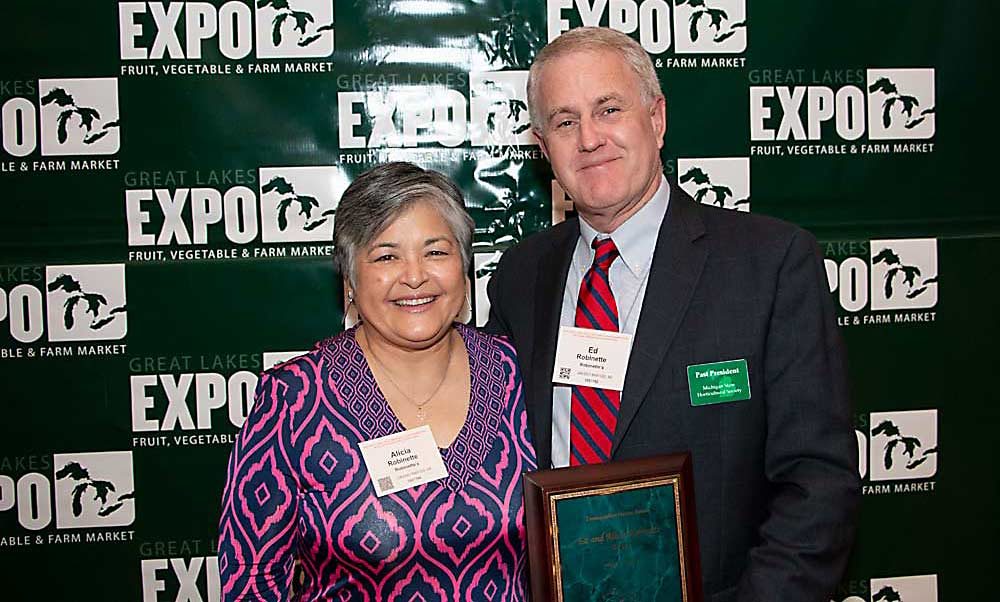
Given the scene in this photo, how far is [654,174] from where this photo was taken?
2080 millimetres

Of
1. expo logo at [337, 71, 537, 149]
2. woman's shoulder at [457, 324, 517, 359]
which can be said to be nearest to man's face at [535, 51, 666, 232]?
woman's shoulder at [457, 324, 517, 359]

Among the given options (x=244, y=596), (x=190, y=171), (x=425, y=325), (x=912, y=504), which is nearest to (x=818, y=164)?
(x=912, y=504)

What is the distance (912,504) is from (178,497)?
2674 millimetres

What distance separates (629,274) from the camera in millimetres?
2064

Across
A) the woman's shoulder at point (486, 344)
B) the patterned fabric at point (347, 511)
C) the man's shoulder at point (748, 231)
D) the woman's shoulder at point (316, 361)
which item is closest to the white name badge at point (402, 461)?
the patterned fabric at point (347, 511)

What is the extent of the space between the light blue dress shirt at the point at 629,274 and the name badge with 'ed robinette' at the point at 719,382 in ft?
0.61

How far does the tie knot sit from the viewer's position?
6.86ft

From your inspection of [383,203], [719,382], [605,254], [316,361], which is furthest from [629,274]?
[316,361]

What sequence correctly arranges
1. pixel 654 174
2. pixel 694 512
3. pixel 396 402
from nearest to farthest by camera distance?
pixel 694 512, pixel 396 402, pixel 654 174

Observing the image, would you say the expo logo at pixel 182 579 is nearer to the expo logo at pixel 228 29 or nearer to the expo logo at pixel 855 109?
the expo logo at pixel 228 29

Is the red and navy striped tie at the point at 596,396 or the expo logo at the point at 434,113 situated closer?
the red and navy striped tie at the point at 596,396

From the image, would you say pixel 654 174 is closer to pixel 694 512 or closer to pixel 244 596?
pixel 694 512

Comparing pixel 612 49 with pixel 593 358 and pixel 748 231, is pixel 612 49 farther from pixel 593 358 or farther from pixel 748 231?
pixel 593 358

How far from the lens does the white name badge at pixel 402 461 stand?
1785 millimetres
